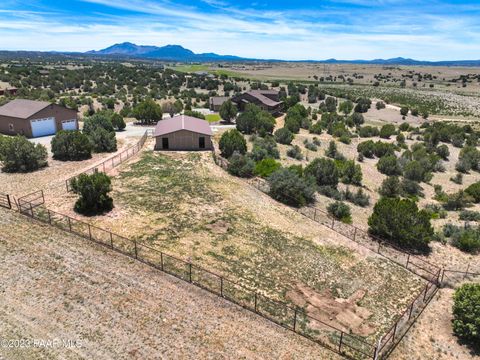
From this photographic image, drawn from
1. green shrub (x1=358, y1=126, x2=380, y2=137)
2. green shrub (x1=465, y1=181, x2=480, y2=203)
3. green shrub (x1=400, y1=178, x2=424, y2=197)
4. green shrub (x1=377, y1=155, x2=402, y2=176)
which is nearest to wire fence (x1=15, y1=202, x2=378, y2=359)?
green shrub (x1=400, y1=178, x2=424, y2=197)

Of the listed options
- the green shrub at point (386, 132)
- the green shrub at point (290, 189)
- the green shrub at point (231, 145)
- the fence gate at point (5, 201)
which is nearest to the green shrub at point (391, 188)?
the green shrub at point (290, 189)

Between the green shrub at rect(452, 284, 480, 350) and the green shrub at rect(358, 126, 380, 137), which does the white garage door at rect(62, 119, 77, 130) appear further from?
the green shrub at rect(452, 284, 480, 350)

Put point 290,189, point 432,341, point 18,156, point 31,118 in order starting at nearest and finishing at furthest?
point 432,341, point 290,189, point 18,156, point 31,118

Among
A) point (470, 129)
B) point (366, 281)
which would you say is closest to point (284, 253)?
point (366, 281)

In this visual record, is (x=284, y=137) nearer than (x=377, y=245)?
No

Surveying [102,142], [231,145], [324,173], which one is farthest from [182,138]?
[324,173]

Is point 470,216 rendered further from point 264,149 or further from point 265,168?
point 264,149

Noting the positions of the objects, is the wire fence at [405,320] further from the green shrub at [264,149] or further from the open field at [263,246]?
the green shrub at [264,149]
